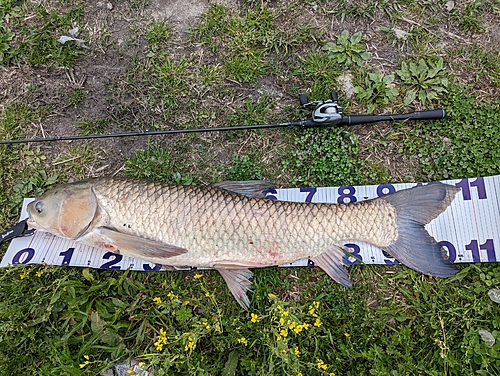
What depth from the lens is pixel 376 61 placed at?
3381 millimetres

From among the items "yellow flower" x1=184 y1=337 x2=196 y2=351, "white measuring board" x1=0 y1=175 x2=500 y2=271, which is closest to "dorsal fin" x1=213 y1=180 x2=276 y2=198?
"white measuring board" x1=0 y1=175 x2=500 y2=271

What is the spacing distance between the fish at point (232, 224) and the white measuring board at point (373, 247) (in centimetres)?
17

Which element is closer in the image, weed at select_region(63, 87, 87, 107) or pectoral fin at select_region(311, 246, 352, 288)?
pectoral fin at select_region(311, 246, 352, 288)

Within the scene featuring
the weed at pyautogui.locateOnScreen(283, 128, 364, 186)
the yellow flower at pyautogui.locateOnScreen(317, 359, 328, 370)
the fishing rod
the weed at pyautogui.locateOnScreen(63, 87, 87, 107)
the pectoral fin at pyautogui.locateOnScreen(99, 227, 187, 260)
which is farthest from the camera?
the weed at pyautogui.locateOnScreen(63, 87, 87, 107)

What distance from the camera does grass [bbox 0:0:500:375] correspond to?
289 centimetres

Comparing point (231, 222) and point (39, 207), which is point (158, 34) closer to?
point (39, 207)

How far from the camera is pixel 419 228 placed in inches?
111

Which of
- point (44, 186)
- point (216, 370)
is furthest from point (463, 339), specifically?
point (44, 186)

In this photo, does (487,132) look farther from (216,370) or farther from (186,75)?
(216,370)

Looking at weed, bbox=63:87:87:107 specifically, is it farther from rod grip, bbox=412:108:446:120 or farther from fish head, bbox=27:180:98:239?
rod grip, bbox=412:108:446:120

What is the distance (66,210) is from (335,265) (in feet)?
6.25

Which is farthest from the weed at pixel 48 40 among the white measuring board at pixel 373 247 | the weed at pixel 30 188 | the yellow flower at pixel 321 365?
the yellow flower at pixel 321 365

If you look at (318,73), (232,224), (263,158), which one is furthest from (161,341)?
(318,73)

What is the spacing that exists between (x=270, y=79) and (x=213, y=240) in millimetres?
1466
